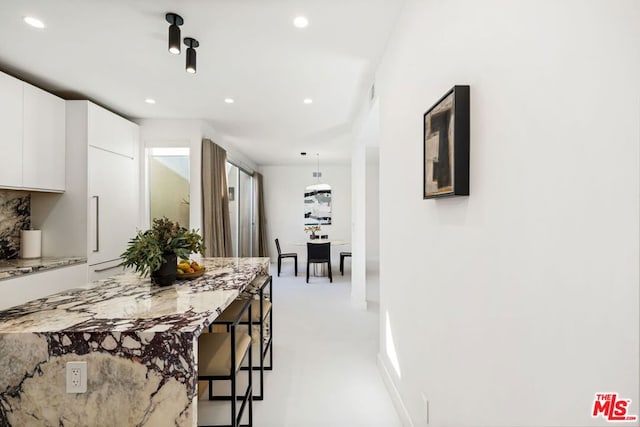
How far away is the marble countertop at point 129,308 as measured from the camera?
4.21 feet

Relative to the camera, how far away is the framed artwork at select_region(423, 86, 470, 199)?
1.21m

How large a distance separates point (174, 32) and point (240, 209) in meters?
5.38

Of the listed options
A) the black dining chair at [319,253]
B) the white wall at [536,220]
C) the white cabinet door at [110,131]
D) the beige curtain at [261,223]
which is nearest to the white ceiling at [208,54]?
the white cabinet door at [110,131]

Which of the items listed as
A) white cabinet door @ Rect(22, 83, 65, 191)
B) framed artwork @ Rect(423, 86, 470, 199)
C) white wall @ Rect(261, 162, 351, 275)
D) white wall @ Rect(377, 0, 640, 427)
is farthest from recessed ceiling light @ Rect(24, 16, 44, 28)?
white wall @ Rect(261, 162, 351, 275)

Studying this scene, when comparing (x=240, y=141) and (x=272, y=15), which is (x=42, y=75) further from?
(x=240, y=141)

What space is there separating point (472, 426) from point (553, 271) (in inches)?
29.8

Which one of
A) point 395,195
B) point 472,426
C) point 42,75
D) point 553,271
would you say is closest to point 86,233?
→ point 42,75

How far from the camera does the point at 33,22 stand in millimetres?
2158

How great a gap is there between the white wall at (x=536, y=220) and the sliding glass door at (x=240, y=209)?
5183 mm

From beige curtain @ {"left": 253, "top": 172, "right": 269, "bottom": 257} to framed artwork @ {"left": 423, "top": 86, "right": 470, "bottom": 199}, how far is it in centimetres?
695

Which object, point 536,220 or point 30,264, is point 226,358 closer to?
point 536,220

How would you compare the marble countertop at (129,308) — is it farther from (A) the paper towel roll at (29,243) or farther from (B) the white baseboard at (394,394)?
(A) the paper towel roll at (29,243)

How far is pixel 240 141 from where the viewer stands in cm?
578

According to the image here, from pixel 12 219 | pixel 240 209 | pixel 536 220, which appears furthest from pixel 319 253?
pixel 536 220
